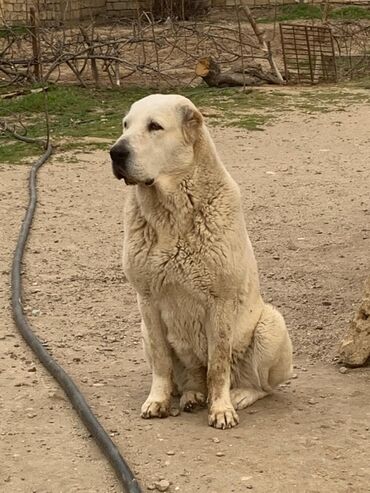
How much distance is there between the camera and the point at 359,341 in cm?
547

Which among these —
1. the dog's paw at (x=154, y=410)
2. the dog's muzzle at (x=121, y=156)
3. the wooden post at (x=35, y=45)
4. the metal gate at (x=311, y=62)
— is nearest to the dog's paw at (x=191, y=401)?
the dog's paw at (x=154, y=410)

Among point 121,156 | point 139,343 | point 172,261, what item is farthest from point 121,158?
point 139,343

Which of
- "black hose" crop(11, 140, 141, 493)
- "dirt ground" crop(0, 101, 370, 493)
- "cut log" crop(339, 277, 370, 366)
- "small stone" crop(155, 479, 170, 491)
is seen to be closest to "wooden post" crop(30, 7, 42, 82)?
"dirt ground" crop(0, 101, 370, 493)

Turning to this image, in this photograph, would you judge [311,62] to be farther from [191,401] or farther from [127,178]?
[127,178]

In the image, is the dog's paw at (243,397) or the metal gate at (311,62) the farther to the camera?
the metal gate at (311,62)

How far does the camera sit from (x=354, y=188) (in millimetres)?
9656

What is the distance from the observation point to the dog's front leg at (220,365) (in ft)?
15.0

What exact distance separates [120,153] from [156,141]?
18 centimetres

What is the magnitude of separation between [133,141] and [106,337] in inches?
75.7

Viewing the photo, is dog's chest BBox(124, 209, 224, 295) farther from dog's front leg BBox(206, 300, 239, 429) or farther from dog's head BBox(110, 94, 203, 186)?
dog's head BBox(110, 94, 203, 186)

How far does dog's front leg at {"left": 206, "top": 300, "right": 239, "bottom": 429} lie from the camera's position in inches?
180

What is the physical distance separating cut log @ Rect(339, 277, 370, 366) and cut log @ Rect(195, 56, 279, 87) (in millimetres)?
9873

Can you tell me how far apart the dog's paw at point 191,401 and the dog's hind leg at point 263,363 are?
0.14m

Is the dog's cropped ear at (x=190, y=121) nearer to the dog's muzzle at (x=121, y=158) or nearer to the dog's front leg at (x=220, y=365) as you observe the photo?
the dog's muzzle at (x=121, y=158)
